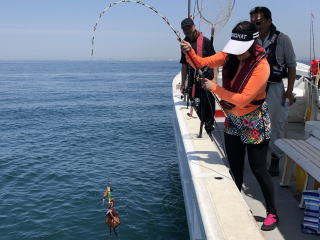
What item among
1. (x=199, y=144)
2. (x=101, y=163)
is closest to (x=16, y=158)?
(x=101, y=163)

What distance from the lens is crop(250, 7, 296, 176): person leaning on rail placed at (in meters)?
4.09

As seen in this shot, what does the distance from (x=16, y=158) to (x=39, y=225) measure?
522 cm

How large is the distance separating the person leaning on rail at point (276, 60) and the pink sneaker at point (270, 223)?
1.46 meters

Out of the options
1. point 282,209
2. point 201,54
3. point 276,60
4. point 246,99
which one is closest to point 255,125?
point 246,99

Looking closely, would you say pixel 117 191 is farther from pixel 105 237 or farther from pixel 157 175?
pixel 105 237

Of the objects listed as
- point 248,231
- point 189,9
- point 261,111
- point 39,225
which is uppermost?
point 189,9

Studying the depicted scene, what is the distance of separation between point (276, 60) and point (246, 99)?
1686mm

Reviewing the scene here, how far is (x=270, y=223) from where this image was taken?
3.12 m

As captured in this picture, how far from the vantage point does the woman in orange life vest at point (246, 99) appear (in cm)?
280

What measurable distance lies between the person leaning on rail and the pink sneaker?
1.46 meters

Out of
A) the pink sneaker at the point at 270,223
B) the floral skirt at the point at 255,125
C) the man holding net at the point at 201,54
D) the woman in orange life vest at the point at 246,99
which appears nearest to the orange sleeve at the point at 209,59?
the woman in orange life vest at the point at 246,99

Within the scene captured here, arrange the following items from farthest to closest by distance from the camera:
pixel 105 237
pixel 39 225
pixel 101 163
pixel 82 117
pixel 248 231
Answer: pixel 82 117, pixel 101 163, pixel 39 225, pixel 105 237, pixel 248 231

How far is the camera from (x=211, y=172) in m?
3.47

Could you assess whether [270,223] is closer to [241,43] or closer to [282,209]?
[282,209]
